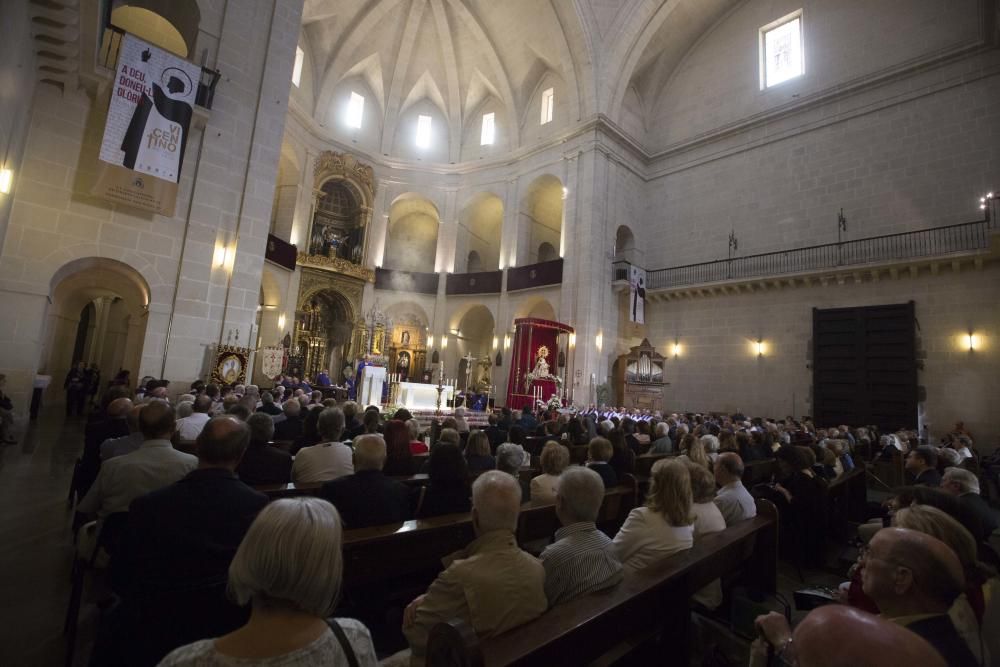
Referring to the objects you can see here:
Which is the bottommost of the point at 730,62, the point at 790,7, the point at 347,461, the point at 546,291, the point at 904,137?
the point at 347,461

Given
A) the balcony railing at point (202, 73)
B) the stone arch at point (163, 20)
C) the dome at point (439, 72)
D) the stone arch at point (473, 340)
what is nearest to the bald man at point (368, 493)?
the balcony railing at point (202, 73)

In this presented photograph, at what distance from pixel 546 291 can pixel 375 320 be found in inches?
273

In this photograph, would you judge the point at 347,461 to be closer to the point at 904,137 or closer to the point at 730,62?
the point at 904,137

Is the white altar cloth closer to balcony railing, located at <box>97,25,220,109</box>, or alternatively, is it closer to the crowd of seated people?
balcony railing, located at <box>97,25,220,109</box>

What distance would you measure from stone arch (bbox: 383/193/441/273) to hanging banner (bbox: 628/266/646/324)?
9.46m

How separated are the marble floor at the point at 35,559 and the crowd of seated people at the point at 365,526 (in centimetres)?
59

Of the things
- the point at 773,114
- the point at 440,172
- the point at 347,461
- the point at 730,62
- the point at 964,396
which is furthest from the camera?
the point at 440,172

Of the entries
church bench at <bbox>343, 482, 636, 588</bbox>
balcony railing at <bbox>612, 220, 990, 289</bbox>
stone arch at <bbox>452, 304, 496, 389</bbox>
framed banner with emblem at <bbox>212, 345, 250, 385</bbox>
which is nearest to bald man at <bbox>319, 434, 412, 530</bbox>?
church bench at <bbox>343, 482, 636, 588</bbox>

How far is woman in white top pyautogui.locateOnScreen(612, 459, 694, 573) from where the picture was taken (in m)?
2.53

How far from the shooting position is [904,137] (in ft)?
43.5

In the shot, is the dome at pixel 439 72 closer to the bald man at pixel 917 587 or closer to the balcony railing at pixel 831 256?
the balcony railing at pixel 831 256

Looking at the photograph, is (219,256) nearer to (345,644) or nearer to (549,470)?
(549,470)

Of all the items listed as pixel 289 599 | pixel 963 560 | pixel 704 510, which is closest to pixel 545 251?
pixel 704 510

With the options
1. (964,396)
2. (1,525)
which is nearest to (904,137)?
(964,396)
